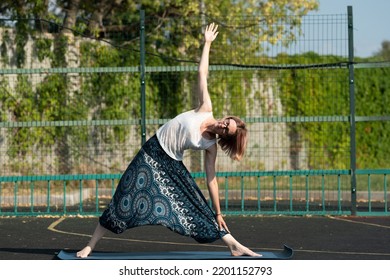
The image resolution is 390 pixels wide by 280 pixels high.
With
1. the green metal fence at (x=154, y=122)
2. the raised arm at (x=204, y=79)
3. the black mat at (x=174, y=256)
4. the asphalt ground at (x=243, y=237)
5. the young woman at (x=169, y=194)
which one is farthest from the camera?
the green metal fence at (x=154, y=122)

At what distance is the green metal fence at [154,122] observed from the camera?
16.8 metres

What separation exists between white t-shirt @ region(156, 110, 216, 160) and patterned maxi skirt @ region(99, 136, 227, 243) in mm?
84

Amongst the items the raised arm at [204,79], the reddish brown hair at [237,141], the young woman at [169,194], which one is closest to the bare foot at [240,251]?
the young woman at [169,194]

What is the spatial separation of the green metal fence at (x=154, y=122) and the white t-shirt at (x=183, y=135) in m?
6.55

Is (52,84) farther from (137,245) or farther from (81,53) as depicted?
(137,245)

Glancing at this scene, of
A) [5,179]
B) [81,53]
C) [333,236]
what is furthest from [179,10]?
[333,236]

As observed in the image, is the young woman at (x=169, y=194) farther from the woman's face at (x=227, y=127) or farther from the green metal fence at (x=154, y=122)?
the green metal fence at (x=154, y=122)

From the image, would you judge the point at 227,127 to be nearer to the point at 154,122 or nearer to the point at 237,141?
the point at 237,141

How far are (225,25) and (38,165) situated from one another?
4255 millimetres

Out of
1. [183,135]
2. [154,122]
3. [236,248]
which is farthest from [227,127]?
[154,122]

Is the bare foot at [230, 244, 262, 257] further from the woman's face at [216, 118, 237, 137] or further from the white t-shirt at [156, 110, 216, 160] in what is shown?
the woman's face at [216, 118, 237, 137]

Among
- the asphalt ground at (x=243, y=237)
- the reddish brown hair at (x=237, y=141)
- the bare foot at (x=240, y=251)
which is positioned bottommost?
the asphalt ground at (x=243, y=237)

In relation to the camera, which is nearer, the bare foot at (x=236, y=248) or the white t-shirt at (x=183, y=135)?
the white t-shirt at (x=183, y=135)
